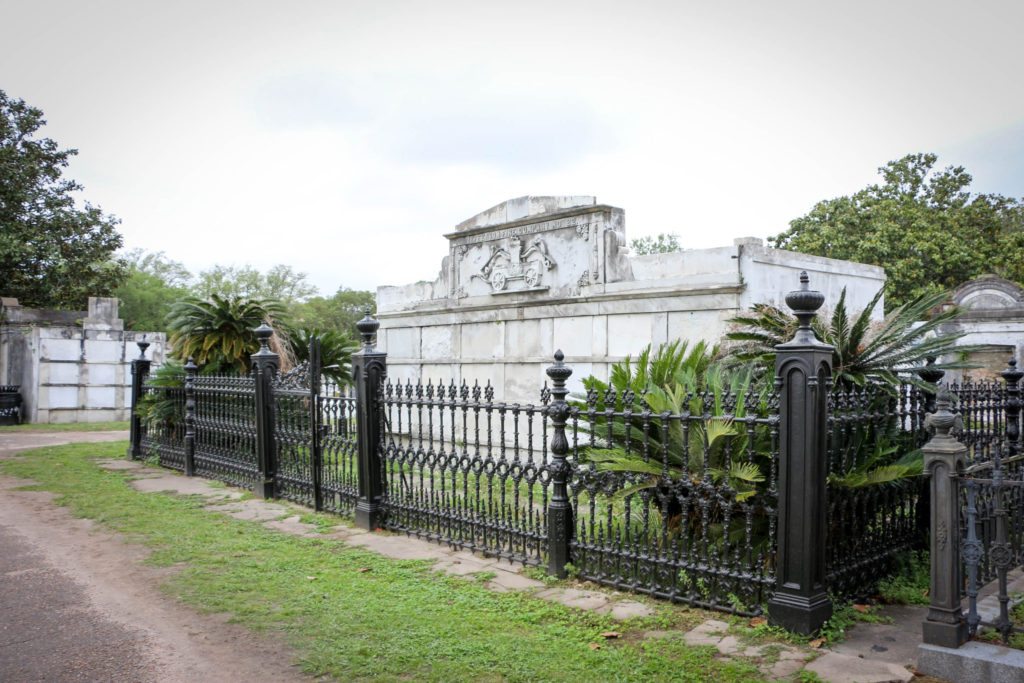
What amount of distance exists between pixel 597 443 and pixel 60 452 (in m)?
11.8

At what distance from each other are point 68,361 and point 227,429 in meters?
12.9

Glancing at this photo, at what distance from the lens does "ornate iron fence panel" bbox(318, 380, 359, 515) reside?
26.0 ft

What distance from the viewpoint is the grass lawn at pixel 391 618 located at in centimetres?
401

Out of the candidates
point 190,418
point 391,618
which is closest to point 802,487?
point 391,618

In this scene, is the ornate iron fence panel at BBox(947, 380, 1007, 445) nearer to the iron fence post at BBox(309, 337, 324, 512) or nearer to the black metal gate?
the black metal gate

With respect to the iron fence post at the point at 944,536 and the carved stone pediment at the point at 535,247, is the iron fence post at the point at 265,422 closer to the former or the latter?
the carved stone pediment at the point at 535,247

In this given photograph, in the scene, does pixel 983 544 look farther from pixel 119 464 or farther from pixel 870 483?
pixel 119 464

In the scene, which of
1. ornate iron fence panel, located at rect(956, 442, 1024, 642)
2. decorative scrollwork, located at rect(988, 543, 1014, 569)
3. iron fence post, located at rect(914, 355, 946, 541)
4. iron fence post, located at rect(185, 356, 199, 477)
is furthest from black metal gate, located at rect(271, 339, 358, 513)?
decorative scrollwork, located at rect(988, 543, 1014, 569)

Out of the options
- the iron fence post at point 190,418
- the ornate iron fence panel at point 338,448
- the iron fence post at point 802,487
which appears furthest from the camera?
the iron fence post at point 190,418

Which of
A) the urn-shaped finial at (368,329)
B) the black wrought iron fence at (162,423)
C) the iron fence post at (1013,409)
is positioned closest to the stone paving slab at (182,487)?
the black wrought iron fence at (162,423)

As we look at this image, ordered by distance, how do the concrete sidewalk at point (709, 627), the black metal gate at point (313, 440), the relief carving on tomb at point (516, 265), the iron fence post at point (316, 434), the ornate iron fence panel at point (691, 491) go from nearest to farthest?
1. the concrete sidewalk at point (709, 627)
2. the ornate iron fence panel at point (691, 491)
3. the black metal gate at point (313, 440)
4. the iron fence post at point (316, 434)
5. the relief carving on tomb at point (516, 265)

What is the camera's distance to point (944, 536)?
3.95 m

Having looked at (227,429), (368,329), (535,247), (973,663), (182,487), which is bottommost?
(182,487)

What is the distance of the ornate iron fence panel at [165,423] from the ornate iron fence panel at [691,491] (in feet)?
27.0
